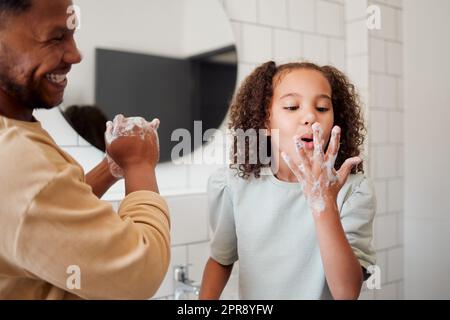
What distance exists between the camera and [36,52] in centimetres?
33

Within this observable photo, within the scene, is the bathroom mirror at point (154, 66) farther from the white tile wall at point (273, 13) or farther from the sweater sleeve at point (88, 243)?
the sweater sleeve at point (88, 243)

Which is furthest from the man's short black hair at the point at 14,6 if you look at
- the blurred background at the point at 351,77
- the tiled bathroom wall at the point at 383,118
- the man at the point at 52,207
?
the tiled bathroom wall at the point at 383,118

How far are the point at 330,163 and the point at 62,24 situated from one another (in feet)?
0.98

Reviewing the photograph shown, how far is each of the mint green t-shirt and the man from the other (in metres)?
0.20

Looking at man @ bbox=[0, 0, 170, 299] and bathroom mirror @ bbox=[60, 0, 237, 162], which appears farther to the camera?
bathroom mirror @ bbox=[60, 0, 237, 162]

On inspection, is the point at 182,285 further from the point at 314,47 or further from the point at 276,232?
the point at 314,47

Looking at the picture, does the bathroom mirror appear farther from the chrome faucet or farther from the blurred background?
the chrome faucet

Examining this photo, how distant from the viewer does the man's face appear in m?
0.32

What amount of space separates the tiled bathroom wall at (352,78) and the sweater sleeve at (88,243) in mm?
259

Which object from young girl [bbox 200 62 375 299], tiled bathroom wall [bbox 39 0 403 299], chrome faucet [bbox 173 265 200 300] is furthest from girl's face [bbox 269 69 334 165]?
chrome faucet [bbox 173 265 200 300]

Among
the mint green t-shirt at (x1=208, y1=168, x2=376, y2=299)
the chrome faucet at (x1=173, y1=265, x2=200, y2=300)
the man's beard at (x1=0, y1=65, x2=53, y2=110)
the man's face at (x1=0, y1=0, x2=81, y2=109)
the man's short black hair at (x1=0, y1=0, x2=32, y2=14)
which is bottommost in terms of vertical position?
the chrome faucet at (x1=173, y1=265, x2=200, y2=300)

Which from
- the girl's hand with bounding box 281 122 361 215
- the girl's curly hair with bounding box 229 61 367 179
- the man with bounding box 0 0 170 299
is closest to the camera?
the man with bounding box 0 0 170 299

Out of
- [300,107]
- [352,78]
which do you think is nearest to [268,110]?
[300,107]

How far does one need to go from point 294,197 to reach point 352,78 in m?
A: 0.22
